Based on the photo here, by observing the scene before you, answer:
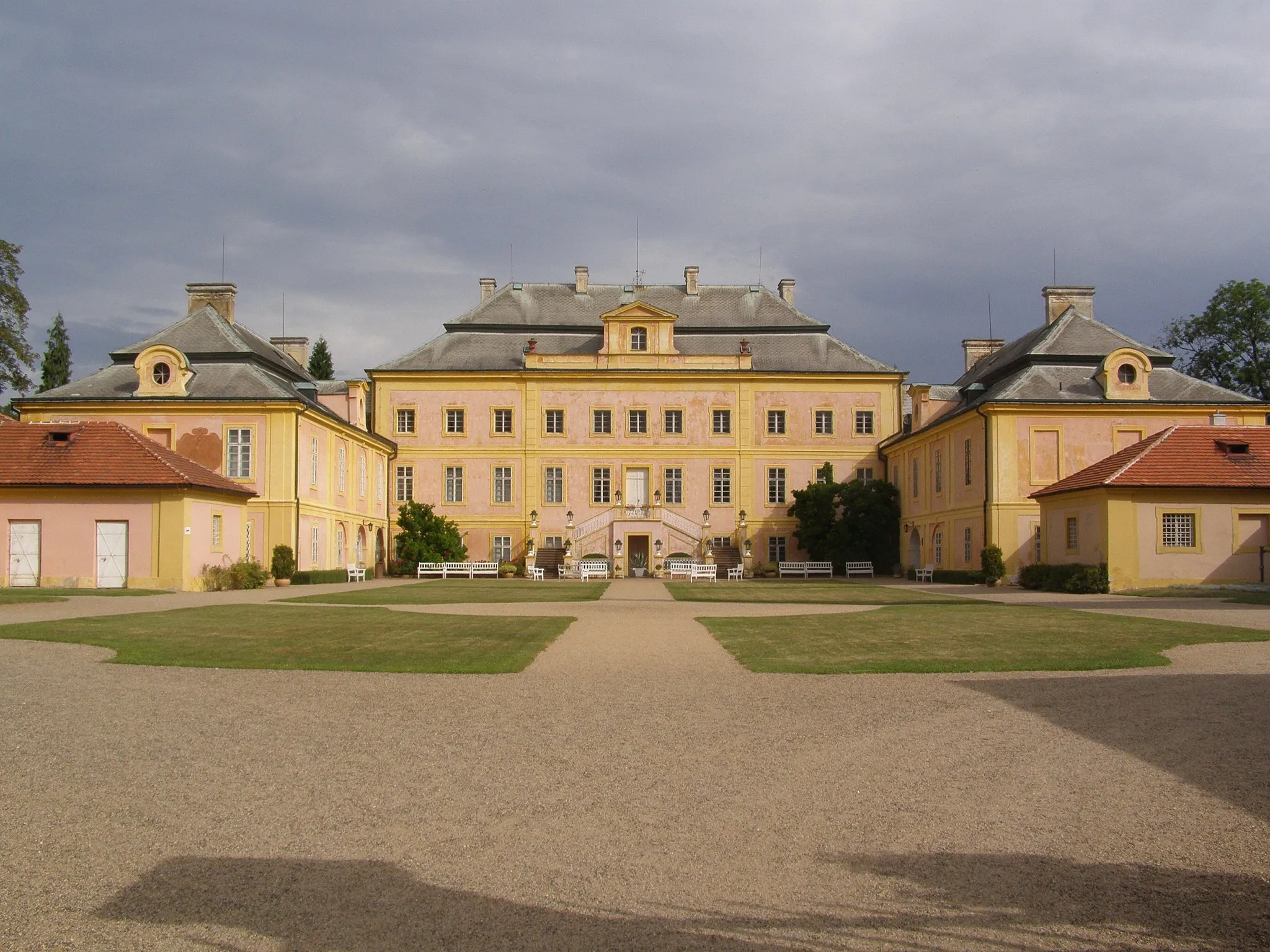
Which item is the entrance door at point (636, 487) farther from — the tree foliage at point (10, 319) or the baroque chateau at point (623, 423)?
the tree foliage at point (10, 319)

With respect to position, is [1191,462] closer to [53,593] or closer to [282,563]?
[282,563]

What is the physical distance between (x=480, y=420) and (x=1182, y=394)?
96.0 ft

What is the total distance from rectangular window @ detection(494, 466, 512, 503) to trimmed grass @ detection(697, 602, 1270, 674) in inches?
1229

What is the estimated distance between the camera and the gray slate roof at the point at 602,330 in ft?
171

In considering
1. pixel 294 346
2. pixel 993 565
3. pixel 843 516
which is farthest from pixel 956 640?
pixel 294 346

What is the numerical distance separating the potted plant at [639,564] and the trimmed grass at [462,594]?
657cm

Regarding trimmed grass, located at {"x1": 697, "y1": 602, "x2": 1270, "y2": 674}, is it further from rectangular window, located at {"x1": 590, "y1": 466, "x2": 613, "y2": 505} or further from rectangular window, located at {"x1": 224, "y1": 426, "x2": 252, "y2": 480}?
rectangular window, located at {"x1": 590, "y1": 466, "x2": 613, "y2": 505}

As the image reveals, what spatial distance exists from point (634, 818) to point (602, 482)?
149 feet

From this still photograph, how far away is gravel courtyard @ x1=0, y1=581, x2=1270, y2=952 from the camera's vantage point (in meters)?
4.83

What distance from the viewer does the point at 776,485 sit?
51750mm

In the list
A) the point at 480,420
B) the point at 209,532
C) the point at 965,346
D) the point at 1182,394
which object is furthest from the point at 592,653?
the point at 965,346

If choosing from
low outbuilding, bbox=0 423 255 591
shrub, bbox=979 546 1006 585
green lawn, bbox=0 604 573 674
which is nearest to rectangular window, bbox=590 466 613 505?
shrub, bbox=979 546 1006 585

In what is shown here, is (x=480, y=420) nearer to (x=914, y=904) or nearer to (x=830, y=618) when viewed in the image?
(x=830, y=618)

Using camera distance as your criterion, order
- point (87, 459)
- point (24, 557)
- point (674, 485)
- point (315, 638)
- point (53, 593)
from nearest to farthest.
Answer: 1. point (315, 638)
2. point (53, 593)
3. point (24, 557)
4. point (87, 459)
5. point (674, 485)
